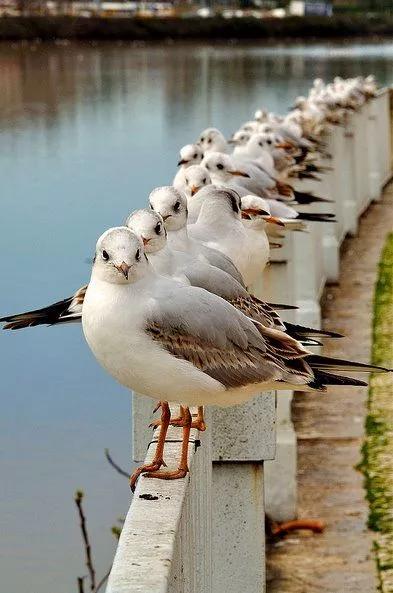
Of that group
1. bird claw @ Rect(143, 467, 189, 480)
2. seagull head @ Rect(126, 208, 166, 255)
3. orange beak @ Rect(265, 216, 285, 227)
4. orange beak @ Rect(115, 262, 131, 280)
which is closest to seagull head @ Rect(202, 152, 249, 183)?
orange beak @ Rect(265, 216, 285, 227)

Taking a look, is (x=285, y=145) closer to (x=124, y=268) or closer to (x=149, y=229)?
(x=149, y=229)

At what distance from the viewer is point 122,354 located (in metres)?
3.45

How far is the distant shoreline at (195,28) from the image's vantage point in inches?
3563

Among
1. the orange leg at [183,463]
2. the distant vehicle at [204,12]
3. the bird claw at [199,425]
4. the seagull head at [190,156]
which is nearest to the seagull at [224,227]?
the bird claw at [199,425]

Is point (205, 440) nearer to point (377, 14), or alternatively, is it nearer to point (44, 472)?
point (44, 472)

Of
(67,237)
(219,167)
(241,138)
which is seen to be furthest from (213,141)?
(67,237)

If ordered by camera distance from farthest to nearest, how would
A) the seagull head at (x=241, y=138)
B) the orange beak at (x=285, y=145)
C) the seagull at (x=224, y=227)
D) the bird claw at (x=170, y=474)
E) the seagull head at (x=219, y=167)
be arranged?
1. the seagull head at (x=241, y=138)
2. the orange beak at (x=285, y=145)
3. the seagull head at (x=219, y=167)
4. the seagull at (x=224, y=227)
5. the bird claw at (x=170, y=474)

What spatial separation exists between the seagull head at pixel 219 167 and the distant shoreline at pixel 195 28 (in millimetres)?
80953

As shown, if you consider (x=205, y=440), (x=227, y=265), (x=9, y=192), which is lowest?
(x=9, y=192)

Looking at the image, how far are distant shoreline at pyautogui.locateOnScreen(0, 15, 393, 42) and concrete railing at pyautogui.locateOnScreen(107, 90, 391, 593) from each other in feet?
267

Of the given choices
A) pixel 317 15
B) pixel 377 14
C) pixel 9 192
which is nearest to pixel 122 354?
pixel 9 192

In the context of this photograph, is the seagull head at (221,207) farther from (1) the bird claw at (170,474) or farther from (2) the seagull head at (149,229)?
(1) the bird claw at (170,474)

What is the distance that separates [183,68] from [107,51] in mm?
18728

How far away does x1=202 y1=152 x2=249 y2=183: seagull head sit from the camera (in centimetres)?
691
